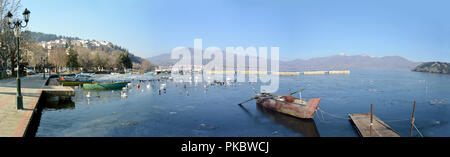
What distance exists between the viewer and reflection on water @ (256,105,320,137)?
21594 millimetres

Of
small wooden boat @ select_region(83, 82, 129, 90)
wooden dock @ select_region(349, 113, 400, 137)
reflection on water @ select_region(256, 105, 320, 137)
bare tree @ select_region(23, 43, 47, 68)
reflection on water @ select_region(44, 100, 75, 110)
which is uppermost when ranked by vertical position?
bare tree @ select_region(23, 43, 47, 68)

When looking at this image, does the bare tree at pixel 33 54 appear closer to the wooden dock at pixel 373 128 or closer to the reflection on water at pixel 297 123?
the reflection on water at pixel 297 123

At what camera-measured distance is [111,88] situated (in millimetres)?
48719

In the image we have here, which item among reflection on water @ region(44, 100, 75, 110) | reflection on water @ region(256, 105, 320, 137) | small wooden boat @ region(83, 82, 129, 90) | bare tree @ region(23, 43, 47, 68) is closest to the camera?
reflection on water @ region(256, 105, 320, 137)

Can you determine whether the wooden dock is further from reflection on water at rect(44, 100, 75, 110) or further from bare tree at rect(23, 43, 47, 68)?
bare tree at rect(23, 43, 47, 68)

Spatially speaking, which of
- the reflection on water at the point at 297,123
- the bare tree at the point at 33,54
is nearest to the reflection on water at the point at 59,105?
the reflection on water at the point at 297,123

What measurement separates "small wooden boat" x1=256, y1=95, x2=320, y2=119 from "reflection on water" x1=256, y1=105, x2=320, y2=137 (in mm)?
549

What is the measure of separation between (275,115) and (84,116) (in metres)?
20.6

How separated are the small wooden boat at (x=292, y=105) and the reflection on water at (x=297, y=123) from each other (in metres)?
0.55

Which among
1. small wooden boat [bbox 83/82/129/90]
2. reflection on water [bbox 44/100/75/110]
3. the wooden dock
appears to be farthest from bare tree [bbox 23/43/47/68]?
the wooden dock

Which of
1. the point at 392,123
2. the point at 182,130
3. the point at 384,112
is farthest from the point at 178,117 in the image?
the point at 384,112

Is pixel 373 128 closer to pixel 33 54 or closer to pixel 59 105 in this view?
pixel 59 105

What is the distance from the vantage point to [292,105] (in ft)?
90.8
